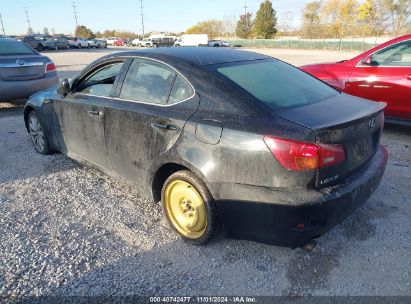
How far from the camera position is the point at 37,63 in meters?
7.45

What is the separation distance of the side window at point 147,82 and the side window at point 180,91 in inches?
2.3

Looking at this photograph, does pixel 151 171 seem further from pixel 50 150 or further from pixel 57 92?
pixel 50 150

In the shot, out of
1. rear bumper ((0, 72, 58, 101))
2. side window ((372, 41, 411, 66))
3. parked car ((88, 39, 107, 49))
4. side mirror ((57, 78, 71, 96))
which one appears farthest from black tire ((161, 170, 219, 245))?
parked car ((88, 39, 107, 49))

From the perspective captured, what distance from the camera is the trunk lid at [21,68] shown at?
702 cm

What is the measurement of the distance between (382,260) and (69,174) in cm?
347

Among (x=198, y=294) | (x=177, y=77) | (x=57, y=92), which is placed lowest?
(x=198, y=294)

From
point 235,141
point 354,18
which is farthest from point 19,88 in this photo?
point 354,18

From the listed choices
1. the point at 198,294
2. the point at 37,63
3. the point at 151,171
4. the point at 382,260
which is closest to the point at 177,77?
the point at 151,171

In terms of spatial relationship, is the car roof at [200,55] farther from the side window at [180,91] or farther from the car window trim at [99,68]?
the side window at [180,91]

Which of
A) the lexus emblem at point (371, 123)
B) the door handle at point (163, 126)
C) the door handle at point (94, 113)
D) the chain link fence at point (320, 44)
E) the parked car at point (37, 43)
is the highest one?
the lexus emblem at point (371, 123)

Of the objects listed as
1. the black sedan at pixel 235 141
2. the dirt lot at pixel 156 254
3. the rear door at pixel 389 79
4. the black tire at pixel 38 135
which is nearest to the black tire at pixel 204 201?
the black sedan at pixel 235 141

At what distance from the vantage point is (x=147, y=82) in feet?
10.6

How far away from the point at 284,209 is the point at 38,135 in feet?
12.7

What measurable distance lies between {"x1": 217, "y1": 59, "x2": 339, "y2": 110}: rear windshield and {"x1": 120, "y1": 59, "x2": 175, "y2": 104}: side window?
489mm
